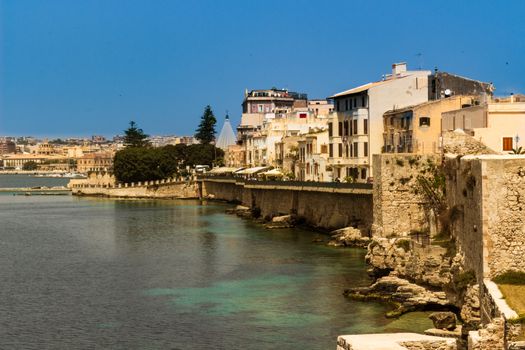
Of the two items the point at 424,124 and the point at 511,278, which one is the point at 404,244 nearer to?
the point at 511,278

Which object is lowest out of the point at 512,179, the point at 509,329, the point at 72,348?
the point at 72,348

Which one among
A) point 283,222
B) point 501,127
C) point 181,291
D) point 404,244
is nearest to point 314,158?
point 283,222

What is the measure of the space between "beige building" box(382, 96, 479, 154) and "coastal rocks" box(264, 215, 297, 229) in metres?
12.4

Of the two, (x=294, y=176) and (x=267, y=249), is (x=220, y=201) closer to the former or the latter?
(x=294, y=176)

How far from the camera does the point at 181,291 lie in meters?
40.3

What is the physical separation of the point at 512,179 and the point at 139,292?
20.1m

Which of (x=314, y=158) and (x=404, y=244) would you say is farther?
(x=314, y=158)

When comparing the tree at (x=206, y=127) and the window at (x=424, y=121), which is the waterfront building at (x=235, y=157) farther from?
the window at (x=424, y=121)

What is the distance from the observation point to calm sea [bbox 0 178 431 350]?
3086 cm

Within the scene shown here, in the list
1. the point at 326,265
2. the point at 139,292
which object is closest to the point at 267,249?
the point at 326,265

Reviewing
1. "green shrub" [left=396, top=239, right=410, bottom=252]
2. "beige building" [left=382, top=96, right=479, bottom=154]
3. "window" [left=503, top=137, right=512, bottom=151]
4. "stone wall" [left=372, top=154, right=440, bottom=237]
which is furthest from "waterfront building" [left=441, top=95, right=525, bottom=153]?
"beige building" [left=382, top=96, right=479, bottom=154]

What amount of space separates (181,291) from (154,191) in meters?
88.2

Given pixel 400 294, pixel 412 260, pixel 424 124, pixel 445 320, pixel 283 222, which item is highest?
pixel 424 124

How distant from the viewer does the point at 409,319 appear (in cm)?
3166
